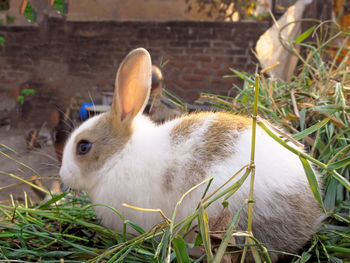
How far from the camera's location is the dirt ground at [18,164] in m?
1.28

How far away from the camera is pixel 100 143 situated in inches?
46.7

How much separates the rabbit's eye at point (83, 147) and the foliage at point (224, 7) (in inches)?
112

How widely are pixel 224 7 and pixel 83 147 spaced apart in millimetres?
3570

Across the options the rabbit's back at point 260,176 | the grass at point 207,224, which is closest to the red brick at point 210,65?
the grass at point 207,224

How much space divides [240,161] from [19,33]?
125 cm

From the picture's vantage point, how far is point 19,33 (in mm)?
1717

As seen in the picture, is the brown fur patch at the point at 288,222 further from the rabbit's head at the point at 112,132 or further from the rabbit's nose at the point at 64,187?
the rabbit's nose at the point at 64,187

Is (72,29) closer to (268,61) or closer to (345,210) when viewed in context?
(268,61)

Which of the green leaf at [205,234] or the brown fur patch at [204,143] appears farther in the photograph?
the brown fur patch at [204,143]

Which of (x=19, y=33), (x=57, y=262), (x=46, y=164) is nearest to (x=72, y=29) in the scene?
(x=19, y=33)

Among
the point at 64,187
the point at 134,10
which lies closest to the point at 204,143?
the point at 64,187

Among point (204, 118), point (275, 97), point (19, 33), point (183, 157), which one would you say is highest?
point (19, 33)

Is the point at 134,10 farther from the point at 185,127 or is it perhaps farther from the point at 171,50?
the point at 185,127

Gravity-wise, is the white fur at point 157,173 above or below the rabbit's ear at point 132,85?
below
